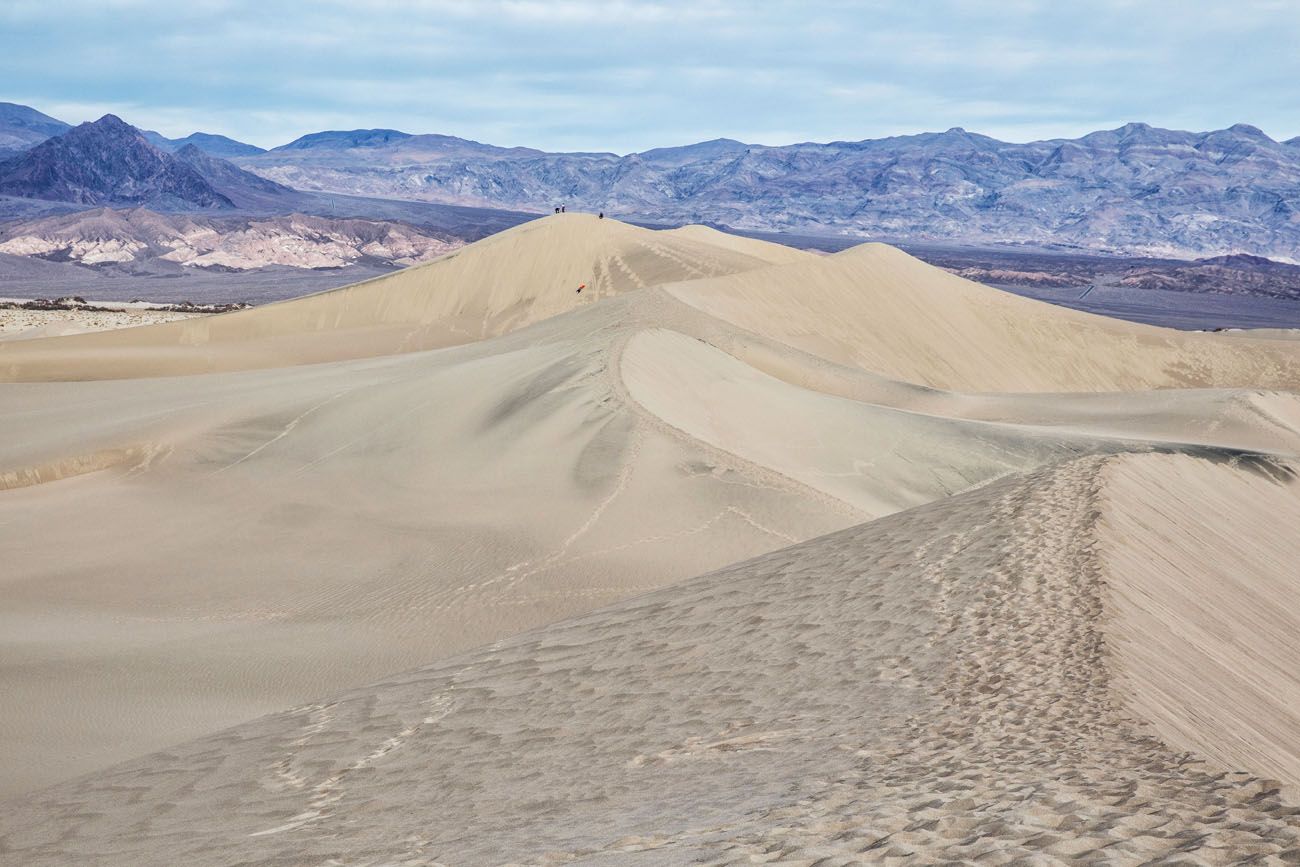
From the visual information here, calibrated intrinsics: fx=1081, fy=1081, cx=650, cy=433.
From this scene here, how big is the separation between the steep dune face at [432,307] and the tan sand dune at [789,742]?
30287mm

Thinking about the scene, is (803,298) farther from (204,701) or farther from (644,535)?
(204,701)

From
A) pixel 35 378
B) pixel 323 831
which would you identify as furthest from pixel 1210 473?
pixel 35 378

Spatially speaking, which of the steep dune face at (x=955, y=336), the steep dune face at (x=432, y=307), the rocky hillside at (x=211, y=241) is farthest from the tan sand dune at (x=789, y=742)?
the rocky hillside at (x=211, y=241)

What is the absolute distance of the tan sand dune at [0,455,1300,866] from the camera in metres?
4.55

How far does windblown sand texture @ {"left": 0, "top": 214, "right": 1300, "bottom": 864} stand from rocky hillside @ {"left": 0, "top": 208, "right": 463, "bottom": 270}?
341 feet

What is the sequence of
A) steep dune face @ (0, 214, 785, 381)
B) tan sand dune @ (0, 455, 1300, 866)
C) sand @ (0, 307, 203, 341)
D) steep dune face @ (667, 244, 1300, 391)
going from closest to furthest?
tan sand dune @ (0, 455, 1300, 866) < steep dune face @ (667, 244, 1300, 391) < steep dune face @ (0, 214, 785, 381) < sand @ (0, 307, 203, 341)

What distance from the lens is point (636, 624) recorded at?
9062mm

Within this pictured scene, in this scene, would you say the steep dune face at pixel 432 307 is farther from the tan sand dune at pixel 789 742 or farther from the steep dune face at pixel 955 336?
the tan sand dune at pixel 789 742

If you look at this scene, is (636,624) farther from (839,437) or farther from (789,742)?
(839,437)

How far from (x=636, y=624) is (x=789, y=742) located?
9.72 feet

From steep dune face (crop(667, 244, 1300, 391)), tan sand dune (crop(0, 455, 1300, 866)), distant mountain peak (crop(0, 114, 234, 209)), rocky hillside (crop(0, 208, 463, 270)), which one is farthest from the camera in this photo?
distant mountain peak (crop(0, 114, 234, 209))

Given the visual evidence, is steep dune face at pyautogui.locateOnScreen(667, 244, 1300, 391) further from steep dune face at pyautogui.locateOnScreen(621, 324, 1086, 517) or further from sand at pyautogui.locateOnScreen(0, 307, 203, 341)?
sand at pyautogui.locateOnScreen(0, 307, 203, 341)

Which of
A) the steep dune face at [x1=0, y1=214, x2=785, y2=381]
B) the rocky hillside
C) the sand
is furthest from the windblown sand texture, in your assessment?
the rocky hillside

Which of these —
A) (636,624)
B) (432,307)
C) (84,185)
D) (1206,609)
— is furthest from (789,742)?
(84,185)
